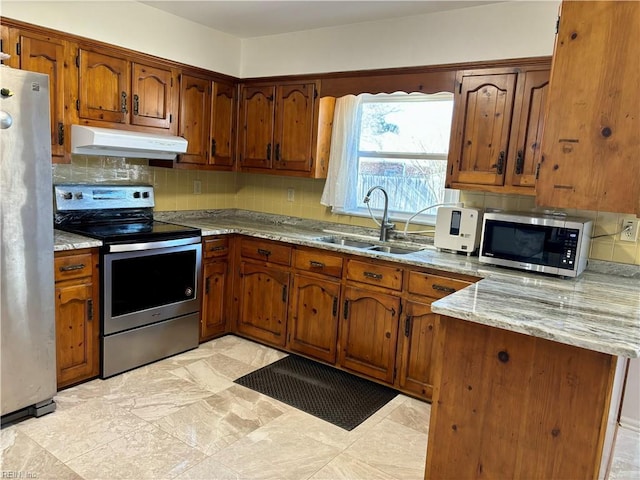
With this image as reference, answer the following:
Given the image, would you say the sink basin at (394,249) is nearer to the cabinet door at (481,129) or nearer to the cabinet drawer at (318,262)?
the cabinet drawer at (318,262)

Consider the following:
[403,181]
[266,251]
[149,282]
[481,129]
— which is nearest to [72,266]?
[149,282]

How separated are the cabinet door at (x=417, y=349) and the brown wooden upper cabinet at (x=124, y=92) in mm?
2193

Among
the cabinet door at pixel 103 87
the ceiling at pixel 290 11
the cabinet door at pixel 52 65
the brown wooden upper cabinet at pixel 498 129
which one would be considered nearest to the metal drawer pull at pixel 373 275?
the brown wooden upper cabinet at pixel 498 129

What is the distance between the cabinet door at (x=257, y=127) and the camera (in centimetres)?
388

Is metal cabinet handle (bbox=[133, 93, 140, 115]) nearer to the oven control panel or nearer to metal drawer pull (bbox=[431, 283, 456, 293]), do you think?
the oven control panel

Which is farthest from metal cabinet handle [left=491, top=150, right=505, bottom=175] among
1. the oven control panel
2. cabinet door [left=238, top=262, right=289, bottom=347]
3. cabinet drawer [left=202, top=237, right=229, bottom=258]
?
the oven control panel

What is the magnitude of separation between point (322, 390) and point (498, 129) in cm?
192

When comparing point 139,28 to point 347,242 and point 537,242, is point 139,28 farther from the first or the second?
point 537,242

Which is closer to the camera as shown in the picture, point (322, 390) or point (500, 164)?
point (500, 164)

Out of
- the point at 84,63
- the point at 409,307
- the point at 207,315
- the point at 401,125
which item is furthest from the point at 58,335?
the point at 401,125

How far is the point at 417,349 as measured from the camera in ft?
9.52

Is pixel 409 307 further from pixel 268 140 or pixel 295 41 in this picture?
pixel 295 41

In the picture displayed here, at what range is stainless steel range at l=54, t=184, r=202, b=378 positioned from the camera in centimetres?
291

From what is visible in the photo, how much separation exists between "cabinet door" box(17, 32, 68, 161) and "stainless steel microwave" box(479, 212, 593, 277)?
103 inches
